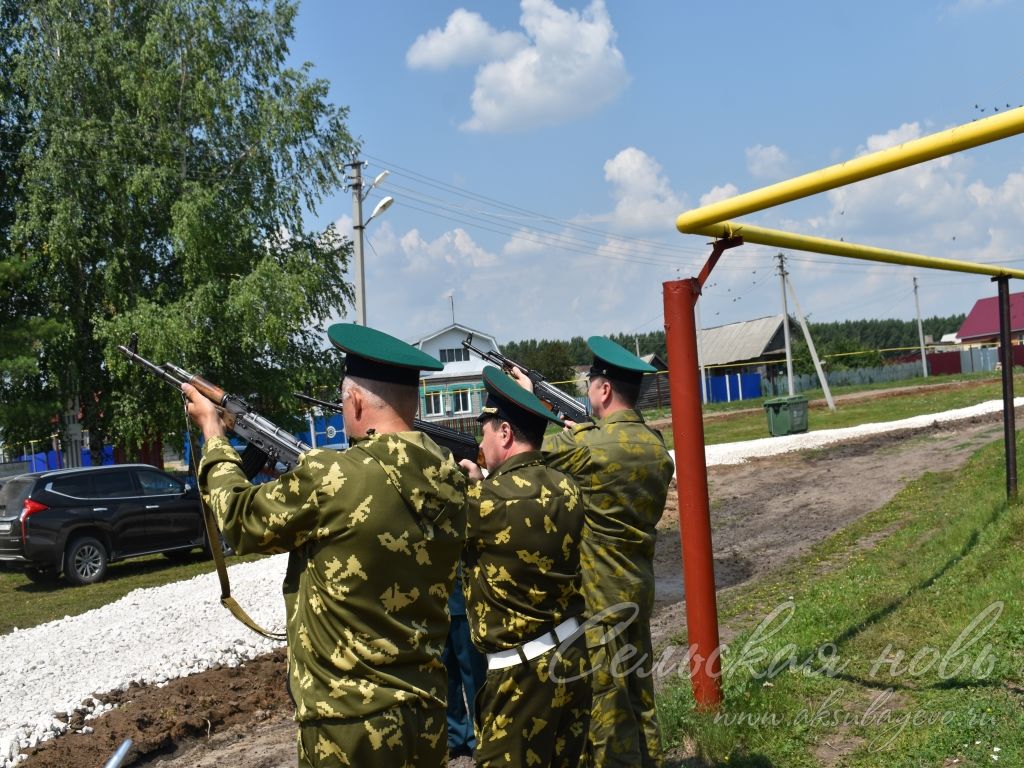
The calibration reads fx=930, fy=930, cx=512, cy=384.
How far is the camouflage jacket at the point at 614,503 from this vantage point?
4.27 meters

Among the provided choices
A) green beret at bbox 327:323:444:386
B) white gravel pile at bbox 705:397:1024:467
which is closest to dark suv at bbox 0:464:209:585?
white gravel pile at bbox 705:397:1024:467

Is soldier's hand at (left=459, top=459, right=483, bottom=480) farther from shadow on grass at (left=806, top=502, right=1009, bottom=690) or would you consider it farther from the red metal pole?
shadow on grass at (left=806, top=502, right=1009, bottom=690)

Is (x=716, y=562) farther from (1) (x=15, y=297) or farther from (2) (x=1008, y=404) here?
(1) (x=15, y=297)

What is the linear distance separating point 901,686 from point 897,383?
56.7 metres

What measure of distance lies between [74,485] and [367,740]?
1296 cm

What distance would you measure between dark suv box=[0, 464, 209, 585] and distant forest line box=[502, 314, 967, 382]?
9.17 metres

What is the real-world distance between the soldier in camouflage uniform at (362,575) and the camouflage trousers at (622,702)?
46.7 inches

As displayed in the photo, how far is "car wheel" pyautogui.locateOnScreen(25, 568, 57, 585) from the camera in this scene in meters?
14.0

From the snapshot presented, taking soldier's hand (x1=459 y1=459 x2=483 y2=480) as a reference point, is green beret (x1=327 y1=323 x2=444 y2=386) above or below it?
above

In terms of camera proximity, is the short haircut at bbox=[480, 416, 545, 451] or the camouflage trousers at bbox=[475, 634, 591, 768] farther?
the short haircut at bbox=[480, 416, 545, 451]

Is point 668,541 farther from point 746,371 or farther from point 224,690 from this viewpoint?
point 746,371

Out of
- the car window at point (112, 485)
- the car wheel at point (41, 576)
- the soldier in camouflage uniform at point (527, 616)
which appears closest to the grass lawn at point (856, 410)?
the car window at point (112, 485)

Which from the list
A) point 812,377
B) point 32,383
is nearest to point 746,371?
point 812,377

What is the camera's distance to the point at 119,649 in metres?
8.72
